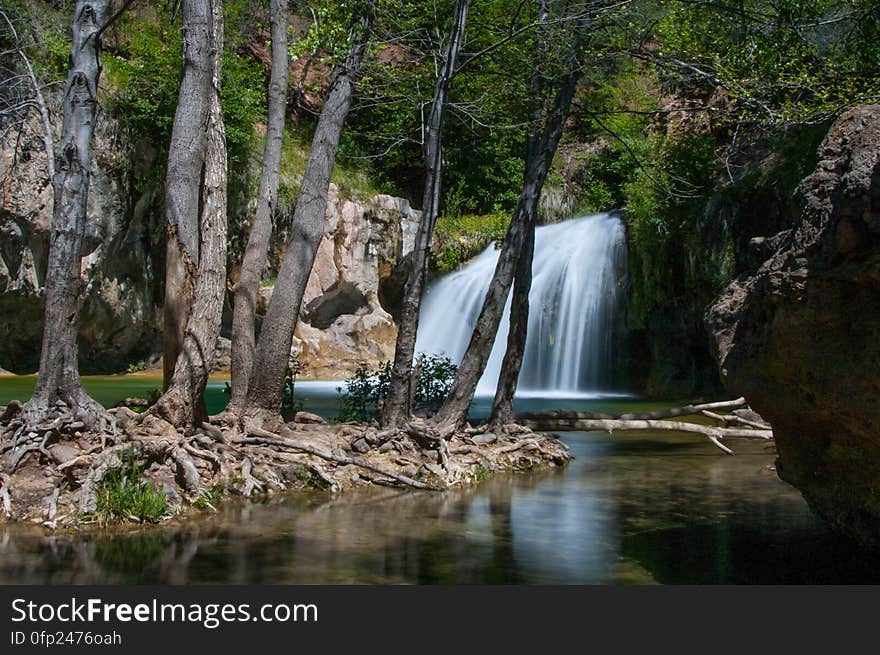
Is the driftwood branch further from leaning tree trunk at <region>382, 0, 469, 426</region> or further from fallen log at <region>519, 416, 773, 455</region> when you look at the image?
leaning tree trunk at <region>382, 0, 469, 426</region>

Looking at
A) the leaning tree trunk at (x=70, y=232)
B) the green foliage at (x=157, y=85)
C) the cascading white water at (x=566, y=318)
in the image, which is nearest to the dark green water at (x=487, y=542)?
the leaning tree trunk at (x=70, y=232)

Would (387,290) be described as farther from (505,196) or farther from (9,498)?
(9,498)

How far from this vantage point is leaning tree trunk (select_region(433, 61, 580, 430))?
1072 centimetres

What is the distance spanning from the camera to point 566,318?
2117cm

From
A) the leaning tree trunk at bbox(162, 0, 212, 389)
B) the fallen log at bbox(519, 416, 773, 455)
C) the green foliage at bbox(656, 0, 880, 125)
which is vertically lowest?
the fallen log at bbox(519, 416, 773, 455)

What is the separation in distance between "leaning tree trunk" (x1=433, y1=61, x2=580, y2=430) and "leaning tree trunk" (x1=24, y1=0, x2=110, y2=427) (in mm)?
4260

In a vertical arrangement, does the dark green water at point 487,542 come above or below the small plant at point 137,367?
below

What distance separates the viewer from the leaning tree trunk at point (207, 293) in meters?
8.72

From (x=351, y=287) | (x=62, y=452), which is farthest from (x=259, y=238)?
(x=351, y=287)

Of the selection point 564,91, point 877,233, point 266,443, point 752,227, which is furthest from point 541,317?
point 877,233

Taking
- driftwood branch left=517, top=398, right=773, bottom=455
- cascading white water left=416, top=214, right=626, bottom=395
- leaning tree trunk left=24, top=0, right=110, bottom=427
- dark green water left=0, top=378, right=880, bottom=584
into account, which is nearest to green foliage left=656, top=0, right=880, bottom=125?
driftwood branch left=517, top=398, right=773, bottom=455

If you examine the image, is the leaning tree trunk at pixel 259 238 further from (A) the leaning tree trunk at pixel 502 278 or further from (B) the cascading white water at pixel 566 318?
(B) the cascading white water at pixel 566 318

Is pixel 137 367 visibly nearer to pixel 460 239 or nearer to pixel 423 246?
pixel 460 239

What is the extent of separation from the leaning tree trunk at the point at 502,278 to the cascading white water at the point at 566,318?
389 inches
